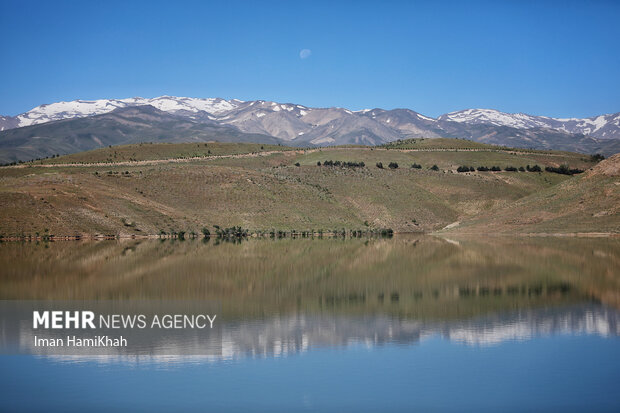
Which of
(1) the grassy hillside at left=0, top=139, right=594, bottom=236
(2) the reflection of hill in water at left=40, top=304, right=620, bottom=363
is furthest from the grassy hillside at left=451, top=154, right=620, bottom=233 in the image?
(2) the reflection of hill in water at left=40, top=304, right=620, bottom=363

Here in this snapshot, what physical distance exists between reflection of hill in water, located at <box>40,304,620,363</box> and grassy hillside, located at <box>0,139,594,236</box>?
54836mm

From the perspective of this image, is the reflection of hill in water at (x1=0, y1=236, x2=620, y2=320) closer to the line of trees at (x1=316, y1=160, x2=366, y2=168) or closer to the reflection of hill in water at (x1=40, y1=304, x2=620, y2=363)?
the reflection of hill in water at (x1=40, y1=304, x2=620, y2=363)

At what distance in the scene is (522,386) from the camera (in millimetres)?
15094

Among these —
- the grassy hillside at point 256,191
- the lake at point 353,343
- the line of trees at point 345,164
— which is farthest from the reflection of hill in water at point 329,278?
the line of trees at point 345,164

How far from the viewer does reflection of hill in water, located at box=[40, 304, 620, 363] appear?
18.5 metres

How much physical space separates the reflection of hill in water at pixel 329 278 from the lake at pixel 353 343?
0.12m

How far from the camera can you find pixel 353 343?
19.2m

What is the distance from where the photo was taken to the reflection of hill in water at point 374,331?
1845cm

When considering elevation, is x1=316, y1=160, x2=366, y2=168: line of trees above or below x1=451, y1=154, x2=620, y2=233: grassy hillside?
above

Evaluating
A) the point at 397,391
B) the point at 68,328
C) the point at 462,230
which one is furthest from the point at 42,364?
the point at 462,230

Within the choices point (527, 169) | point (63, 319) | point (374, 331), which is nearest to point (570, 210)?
point (527, 169)

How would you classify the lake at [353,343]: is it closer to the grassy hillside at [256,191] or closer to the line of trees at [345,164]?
the grassy hillside at [256,191]

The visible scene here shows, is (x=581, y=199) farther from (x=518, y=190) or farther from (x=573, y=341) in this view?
(x=573, y=341)

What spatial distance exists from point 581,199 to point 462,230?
15163 mm
